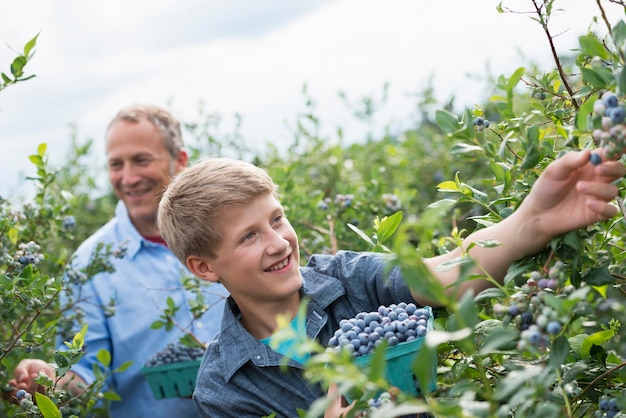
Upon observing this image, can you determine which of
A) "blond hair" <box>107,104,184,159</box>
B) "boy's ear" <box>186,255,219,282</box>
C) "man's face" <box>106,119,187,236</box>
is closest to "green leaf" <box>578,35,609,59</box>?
"boy's ear" <box>186,255,219,282</box>

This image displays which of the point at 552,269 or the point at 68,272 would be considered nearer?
the point at 552,269

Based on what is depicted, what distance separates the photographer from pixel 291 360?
1953mm

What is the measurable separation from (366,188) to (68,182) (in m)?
2.71

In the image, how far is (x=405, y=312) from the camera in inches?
62.2

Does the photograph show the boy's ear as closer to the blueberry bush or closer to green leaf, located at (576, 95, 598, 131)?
the blueberry bush

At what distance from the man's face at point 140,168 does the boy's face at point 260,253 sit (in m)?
1.87

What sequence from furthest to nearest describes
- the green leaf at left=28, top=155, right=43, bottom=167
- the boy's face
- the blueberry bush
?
the green leaf at left=28, top=155, right=43, bottom=167 < the boy's face < the blueberry bush

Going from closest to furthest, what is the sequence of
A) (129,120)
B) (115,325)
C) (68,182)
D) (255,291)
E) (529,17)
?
(529,17) < (255,291) < (115,325) < (129,120) < (68,182)

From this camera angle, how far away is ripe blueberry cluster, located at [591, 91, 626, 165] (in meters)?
1.14

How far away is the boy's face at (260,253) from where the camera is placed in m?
1.96

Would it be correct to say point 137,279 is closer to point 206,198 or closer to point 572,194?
point 206,198

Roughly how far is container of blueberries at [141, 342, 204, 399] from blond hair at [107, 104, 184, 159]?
4.47ft

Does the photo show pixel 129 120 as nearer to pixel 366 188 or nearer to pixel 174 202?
pixel 366 188

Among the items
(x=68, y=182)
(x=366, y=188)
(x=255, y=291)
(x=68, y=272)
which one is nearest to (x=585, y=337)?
(x=255, y=291)
